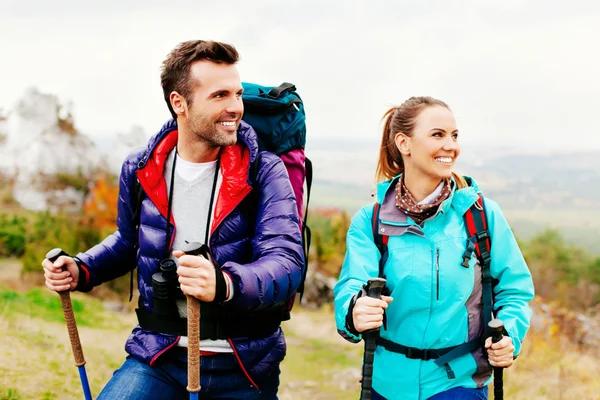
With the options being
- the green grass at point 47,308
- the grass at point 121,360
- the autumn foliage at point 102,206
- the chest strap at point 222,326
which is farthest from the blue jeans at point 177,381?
the autumn foliage at point 102,206

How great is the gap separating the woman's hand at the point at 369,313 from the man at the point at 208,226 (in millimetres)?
329

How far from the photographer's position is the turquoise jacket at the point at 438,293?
3037 millimetres

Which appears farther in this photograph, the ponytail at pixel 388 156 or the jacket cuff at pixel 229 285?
the ponytail at pixel 388 156

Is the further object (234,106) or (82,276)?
(82,276)

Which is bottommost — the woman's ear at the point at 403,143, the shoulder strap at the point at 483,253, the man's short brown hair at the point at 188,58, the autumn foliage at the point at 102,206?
the shoulder strap at the point at 483,253

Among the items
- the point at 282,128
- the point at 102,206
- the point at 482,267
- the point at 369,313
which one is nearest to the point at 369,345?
the point at 369,313

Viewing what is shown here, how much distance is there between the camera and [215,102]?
3.11m

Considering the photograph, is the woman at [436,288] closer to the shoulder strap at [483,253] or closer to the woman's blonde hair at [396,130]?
the shoulder strap at [483,253]

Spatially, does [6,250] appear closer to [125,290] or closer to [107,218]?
[107,218]

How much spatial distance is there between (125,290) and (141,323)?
9.16 m

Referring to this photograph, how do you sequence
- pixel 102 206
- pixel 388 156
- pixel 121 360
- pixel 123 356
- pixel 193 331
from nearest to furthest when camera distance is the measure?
1. pixel 193 331
2. pixel 388 156
3. pixel 121 360
4. pixel 123 356
5. pixel 102 206

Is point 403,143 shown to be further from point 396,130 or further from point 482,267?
point 482,267

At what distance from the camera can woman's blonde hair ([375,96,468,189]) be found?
3367 mm

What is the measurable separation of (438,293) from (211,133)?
4.37ft
